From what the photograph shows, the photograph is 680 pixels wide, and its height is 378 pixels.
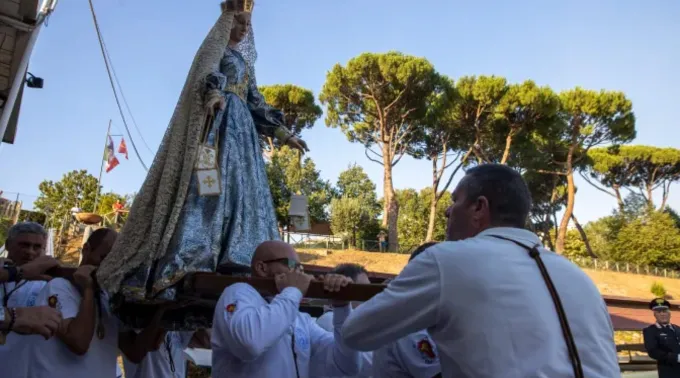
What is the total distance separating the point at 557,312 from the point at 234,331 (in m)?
1.18

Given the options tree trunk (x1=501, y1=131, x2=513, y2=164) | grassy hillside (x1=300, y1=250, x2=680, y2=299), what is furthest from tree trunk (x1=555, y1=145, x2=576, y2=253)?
tree trunk (x1=501, y1=131, x2=513, y2=164)

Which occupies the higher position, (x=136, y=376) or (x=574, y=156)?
(x=574, y=156)

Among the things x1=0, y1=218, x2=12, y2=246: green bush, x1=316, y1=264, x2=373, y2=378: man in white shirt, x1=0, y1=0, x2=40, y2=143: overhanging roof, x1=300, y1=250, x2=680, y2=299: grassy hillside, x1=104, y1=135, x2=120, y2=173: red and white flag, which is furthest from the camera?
x1=300, y1=250, x2=680, y2=299: grassy hillside

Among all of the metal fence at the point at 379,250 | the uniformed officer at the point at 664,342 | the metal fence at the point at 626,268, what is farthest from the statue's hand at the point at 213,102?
the metal fence at the point at 626,268

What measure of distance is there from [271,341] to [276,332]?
4 centimetres

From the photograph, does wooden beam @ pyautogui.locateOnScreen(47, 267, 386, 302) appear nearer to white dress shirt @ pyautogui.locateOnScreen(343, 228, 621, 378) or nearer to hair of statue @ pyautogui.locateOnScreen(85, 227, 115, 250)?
white dress shirt @ pyautogui.locateOnScreen(343, 228, 621, 378)

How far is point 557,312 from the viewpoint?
140 centimetres

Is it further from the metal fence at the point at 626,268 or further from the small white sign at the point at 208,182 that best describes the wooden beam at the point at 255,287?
the metal fence at the point at 626,268

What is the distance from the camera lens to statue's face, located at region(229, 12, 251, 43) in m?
3.28

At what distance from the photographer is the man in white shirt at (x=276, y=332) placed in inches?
79.8

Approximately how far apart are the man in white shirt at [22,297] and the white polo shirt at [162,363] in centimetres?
74

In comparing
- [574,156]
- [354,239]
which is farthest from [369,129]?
[574,156]

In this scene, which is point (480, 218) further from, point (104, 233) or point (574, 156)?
point (574, 156)

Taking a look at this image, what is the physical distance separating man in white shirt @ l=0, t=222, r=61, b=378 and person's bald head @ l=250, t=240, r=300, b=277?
0.80 meters
